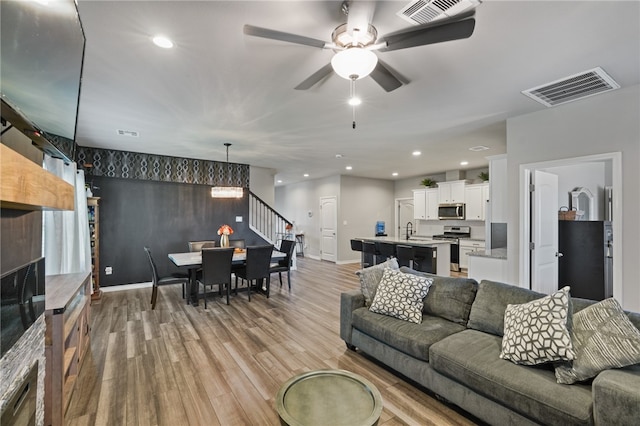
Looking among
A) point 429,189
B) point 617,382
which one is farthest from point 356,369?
point 429,189

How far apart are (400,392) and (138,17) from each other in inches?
127

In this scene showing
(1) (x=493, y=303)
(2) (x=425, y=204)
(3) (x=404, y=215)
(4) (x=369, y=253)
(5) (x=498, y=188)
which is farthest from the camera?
(3) (x=404, y=215)

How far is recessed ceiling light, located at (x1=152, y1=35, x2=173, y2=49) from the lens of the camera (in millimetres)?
2113

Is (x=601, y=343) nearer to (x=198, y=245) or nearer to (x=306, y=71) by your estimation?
(x=306, y=71)

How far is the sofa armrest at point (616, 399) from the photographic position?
1.33m

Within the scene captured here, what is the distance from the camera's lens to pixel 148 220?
5.96 m

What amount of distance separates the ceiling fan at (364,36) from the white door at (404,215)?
795cm

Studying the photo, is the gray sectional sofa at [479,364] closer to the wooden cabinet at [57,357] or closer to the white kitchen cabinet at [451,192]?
the wooden cabinet at [57,357]

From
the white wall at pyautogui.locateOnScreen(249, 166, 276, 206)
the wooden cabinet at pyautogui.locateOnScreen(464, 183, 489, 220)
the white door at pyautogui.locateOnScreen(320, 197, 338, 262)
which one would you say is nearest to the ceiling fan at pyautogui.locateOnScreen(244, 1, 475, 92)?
the white wall at pyautogui.locateOnScreen(249, 166, 276, 206)

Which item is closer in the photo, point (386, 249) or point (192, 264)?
point (192, 264)

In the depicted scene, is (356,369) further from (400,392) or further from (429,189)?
(429,189)

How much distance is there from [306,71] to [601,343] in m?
2.77

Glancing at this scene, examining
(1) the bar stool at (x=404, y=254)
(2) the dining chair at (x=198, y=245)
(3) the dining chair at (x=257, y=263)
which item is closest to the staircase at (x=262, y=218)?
(2) the dining chair at (x=198, y=245)

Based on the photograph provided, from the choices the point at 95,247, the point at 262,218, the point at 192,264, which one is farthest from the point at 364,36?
the point at 262,218
